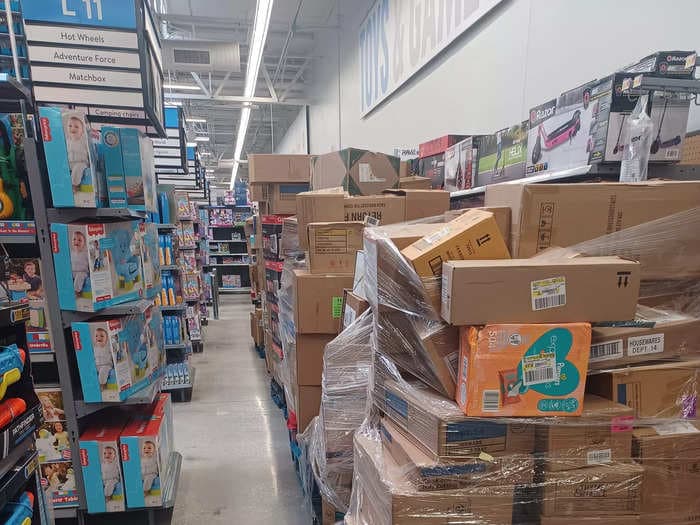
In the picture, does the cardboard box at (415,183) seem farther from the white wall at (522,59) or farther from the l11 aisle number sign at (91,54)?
the l11 aisle number sign at (91,54)

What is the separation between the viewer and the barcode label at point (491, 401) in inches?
39.2

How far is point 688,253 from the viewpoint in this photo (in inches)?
47.8

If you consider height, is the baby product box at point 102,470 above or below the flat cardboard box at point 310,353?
below

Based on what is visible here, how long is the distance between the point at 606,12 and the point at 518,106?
703mm

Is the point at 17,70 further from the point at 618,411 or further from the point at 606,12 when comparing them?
the point at 606,12

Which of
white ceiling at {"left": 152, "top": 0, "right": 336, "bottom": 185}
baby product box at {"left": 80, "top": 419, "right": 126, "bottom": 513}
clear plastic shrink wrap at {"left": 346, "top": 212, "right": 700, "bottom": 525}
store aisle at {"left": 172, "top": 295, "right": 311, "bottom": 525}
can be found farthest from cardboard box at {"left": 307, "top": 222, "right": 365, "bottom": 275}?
white ceiling at {"left": 152, "top": 0, "right": 336, "bottom": 185}

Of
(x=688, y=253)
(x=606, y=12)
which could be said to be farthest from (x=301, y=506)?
(x=606, y=12)

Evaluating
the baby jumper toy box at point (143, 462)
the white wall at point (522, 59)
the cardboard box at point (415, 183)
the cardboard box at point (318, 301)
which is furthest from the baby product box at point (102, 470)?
the white wall at point (522, 59)

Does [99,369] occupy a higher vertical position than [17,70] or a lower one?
lower

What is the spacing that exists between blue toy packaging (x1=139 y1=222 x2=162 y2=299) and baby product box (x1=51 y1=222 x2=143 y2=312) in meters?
A: 0.22

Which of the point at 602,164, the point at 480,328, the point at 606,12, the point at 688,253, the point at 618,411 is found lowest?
the point at 618,411

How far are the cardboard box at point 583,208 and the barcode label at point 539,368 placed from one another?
1.12 ft

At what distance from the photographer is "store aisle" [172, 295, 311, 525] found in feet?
7.25

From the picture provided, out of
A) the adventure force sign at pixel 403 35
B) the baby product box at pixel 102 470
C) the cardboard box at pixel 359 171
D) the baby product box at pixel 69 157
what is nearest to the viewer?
the baby product box at pixel 69 157
